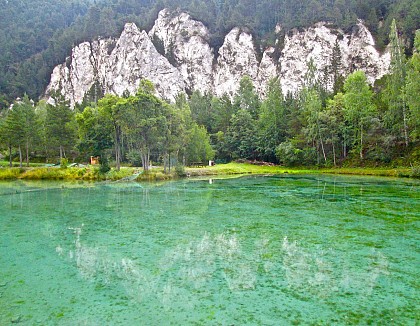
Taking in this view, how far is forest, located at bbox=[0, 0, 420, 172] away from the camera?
40.3m

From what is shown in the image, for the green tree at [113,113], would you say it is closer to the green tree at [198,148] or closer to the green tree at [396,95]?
the green tree at [198,148]

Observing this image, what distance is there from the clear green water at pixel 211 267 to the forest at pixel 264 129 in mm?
24231

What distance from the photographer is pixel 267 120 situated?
204ft

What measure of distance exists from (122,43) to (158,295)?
115 metres

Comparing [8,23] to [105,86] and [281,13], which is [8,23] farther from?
[281,13]

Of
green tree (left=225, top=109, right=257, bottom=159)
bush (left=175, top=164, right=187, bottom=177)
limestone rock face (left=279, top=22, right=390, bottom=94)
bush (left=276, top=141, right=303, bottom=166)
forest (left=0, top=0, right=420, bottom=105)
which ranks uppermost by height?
forest (left=0, top=0, right=420, bottom=105)

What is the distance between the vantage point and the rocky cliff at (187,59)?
308 feet

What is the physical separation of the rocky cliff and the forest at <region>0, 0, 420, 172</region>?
5169 millimetres

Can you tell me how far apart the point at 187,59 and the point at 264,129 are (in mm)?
56040

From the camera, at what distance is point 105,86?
363 ft

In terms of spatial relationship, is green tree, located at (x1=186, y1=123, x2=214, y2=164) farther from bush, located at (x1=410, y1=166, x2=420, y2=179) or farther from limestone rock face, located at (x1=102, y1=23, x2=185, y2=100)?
limestone rock face, located at (x1=102, y1=23, x2=185, y2=100)

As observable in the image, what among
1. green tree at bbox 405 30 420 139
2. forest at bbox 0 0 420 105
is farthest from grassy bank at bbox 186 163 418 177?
forest at bbox 0 0 420 105

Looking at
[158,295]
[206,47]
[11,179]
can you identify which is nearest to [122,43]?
[206,47]

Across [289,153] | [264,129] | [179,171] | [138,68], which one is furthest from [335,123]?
[138,68]
